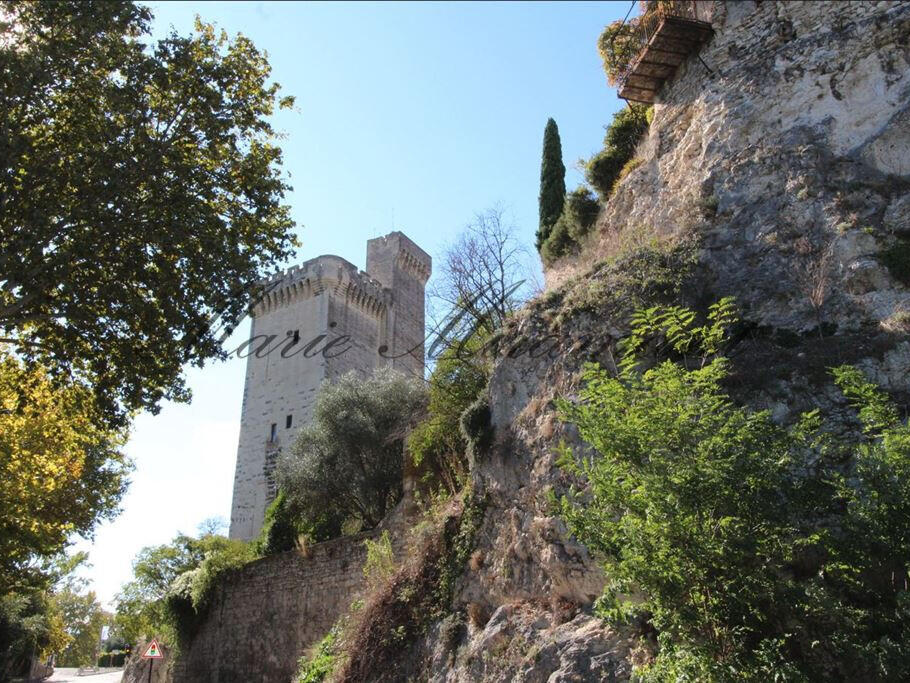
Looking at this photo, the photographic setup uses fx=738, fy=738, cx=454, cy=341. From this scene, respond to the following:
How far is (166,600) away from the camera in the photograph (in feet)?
60.0

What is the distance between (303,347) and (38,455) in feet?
59.1

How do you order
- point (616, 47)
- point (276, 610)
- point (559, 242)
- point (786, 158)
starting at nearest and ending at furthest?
1. point (786, 158)
2. point (276, 610)
3. point (616, 47)
4. point (559, 242)

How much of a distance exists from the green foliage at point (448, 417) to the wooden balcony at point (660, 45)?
6268mm

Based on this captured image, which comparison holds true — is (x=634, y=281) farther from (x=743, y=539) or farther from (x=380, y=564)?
(x=380, y=564)

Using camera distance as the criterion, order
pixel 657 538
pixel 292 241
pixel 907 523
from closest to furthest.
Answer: pixel 907 523
pixel 657 538
pixel 292 241

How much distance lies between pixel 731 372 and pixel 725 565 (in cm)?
350

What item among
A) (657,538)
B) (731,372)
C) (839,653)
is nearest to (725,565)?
(657,538)

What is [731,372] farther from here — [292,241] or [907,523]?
[292,241]

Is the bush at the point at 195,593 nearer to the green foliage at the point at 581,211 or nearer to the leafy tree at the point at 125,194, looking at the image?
the leafy tree at the point at 125,194

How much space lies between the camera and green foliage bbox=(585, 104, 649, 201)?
16.2 metres

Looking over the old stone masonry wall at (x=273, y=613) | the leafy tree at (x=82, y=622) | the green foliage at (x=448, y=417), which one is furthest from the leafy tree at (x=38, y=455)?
the leafy tree at (x=82, y=622)

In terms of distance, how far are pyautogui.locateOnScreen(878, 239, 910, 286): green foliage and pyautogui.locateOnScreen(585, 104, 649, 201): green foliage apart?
7.15 m

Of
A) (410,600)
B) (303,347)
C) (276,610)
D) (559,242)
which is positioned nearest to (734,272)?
(410,600)

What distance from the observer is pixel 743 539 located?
5.54 meters
